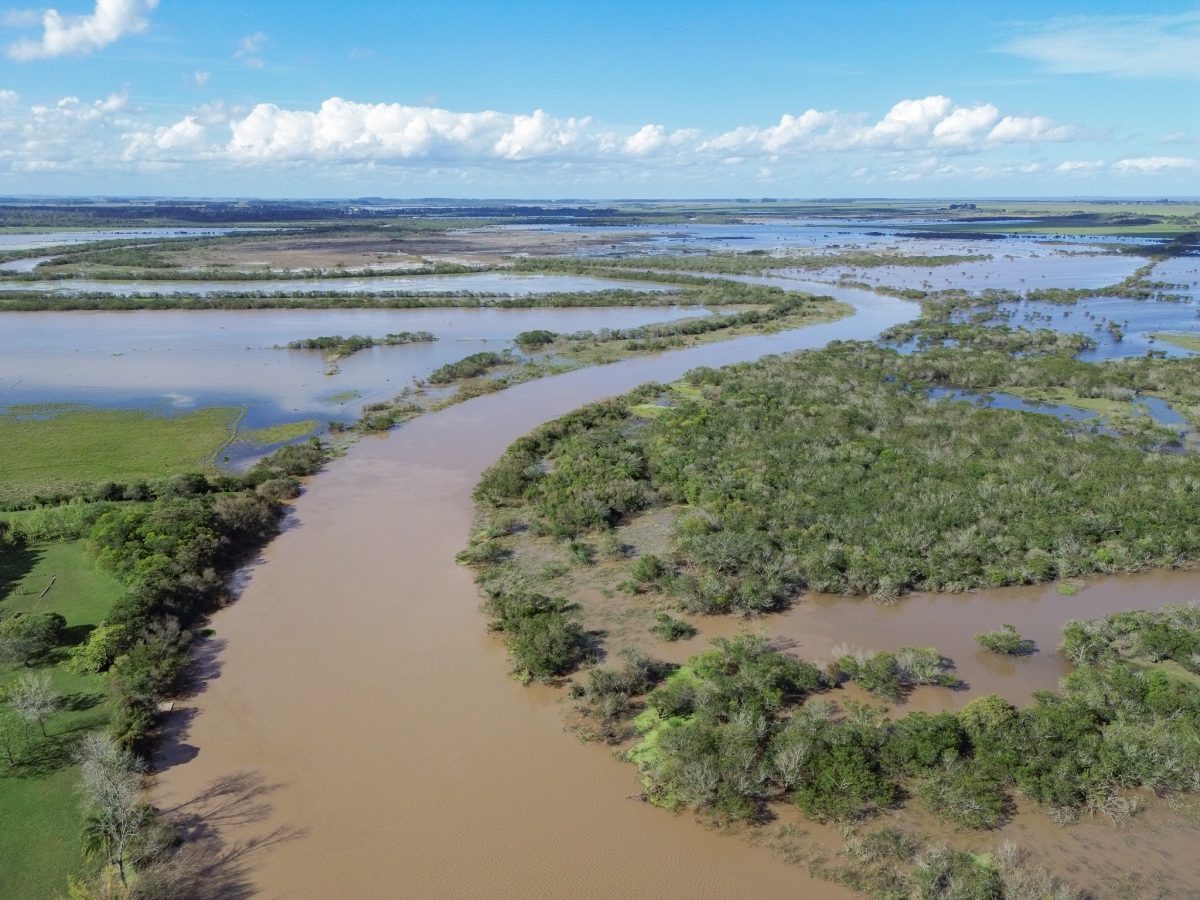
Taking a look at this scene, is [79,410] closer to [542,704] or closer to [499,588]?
[499,588]

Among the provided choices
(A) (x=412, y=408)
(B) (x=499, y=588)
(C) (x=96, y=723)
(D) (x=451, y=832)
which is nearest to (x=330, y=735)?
(D) (x=451, y=832)

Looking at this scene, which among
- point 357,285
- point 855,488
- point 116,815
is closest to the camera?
point 116,815

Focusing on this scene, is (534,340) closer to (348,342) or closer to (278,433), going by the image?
(348,342)

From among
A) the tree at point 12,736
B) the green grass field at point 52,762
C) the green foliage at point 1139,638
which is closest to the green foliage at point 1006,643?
the green foliage at point 1139,638

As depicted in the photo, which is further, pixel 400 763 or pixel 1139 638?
pixel 1139 638

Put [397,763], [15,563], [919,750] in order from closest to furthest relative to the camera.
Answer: [919,750] → [397,763] → [15,563]

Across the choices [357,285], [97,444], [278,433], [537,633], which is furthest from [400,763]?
[357,285]
